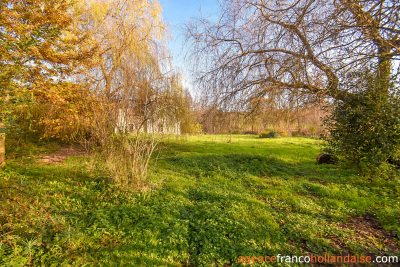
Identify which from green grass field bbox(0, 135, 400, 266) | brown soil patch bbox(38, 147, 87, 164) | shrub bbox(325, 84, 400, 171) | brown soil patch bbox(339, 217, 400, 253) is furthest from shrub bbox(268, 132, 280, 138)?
brown soil patch bbox(38, 147, 87, 164)

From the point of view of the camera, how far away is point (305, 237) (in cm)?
269

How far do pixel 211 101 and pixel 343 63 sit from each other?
4.02 meters

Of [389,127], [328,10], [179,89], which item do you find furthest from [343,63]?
[179,89]

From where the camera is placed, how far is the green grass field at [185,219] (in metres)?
2.27

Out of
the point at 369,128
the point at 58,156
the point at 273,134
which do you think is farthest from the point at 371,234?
the point at 273,134

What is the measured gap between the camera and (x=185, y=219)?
3.04 metres

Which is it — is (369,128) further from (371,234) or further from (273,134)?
(273,134)

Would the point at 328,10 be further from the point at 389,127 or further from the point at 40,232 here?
the point at 40,232

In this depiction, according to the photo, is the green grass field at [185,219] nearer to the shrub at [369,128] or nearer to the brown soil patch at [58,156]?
the shrub at [369,128]

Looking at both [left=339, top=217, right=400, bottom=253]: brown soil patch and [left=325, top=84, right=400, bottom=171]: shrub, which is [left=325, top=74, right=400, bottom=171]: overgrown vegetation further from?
[left=339, top=217, right=400, bottom=253]: brown soil patch

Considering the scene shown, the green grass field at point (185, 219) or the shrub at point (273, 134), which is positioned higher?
the shrub at point (273, 134)

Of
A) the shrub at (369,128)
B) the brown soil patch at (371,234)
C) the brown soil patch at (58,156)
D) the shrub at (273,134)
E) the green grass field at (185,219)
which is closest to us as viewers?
the green grass field at (185,219)

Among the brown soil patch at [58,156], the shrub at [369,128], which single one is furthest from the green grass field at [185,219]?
the brown soil patch at [58,156]

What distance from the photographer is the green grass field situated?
227 centimetres
